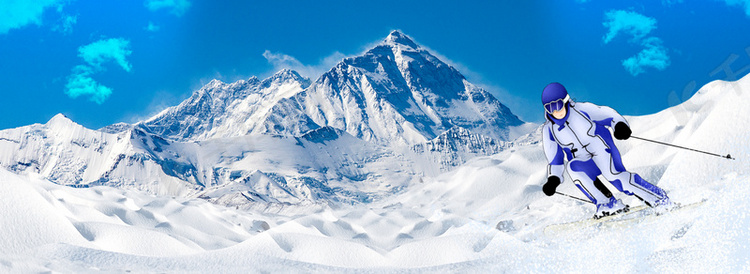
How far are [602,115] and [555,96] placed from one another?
1.94 feet

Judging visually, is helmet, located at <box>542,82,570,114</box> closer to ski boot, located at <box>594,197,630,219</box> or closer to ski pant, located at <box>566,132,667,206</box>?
ski pant, located at <box>566,132,667,206</box>

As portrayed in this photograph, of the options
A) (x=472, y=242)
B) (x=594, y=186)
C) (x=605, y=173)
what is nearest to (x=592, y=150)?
(x=605, y=173)

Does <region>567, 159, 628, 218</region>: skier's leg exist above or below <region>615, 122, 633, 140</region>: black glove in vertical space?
below

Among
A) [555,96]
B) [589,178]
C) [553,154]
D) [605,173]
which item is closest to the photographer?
[555,96]

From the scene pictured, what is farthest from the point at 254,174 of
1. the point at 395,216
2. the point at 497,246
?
the point at 497,246

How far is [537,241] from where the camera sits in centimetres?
Answer: 1037

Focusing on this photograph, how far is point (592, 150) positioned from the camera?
24.7ft


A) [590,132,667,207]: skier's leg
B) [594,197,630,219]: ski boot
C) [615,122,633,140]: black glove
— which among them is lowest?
[594,197,630,219]: ski boot

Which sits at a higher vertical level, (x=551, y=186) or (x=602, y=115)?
(x=602, y=115)

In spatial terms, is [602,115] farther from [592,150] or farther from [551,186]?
[551,186]

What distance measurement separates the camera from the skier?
734 cm

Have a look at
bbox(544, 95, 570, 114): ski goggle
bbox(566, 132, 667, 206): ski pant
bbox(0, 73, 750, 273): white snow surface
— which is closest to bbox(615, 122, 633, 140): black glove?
bbox(566, 132, 667, 206): ski pant

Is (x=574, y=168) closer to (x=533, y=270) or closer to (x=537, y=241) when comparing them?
(x=533, y=270)

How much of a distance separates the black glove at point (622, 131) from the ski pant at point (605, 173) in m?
0.35
